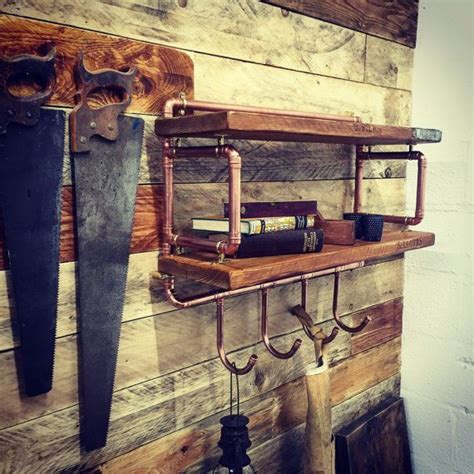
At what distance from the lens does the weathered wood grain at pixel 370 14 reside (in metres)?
1.34

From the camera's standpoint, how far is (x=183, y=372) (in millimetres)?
1191

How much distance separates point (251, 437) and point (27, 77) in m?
0.98

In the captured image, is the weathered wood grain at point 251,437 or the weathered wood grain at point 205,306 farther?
the weathered wood grain at point 251,437

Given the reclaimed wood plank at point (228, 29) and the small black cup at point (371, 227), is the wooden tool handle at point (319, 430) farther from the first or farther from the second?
the reclaimed wood plank at point (228, 29)

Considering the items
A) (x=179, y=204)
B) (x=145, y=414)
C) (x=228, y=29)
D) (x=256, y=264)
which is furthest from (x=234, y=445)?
(x=228, y=29)

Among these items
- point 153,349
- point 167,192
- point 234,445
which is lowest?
point 234,445

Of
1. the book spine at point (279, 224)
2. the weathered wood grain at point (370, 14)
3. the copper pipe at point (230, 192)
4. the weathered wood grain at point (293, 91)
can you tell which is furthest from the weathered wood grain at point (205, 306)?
the weathered wood grain at point (370, 14)

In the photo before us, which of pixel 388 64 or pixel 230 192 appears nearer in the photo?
pixel 230 192

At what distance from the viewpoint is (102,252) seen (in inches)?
38.6

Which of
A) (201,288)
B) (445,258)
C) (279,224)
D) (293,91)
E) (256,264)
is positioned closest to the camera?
(256,264)

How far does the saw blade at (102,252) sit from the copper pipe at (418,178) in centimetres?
69

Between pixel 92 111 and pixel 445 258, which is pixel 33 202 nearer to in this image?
pixel 92 111

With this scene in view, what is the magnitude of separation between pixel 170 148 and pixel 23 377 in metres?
0.49

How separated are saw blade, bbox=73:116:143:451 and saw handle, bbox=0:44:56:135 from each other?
0.11 m
